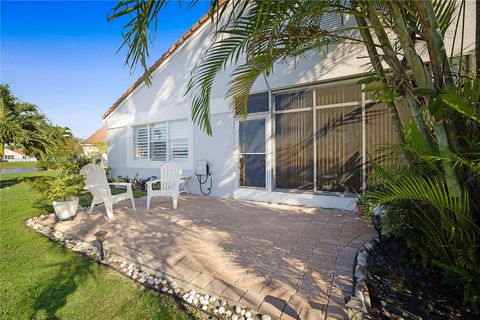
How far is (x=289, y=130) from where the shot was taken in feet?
17.5

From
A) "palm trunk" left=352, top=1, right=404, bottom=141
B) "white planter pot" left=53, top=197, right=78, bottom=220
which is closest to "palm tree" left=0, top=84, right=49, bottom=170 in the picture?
"white planter pot" left=53, top=197, right=78, bottom=220

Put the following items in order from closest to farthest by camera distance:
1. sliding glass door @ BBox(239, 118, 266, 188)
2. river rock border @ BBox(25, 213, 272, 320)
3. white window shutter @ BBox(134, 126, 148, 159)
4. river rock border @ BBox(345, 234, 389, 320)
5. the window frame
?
river rock border @ BBox(345, 234, 389, 320) → river rock border @ BBox(25, 213, 272, 320) → sliding glass door @ BBox(239, 118, 266, 188) → the window frame → white window shutter @ BBox(134, 126, 148, 159)

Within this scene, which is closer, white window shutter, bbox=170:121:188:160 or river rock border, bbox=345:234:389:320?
river rock border, bbox=345:234:389:320

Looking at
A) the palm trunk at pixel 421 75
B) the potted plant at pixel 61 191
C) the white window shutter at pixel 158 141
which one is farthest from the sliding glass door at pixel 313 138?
the potted plant at pixel 61 191

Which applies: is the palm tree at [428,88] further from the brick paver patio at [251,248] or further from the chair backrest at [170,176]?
the chair backrest at [170,176]

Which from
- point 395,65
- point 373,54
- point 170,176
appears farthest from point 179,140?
point 395,65

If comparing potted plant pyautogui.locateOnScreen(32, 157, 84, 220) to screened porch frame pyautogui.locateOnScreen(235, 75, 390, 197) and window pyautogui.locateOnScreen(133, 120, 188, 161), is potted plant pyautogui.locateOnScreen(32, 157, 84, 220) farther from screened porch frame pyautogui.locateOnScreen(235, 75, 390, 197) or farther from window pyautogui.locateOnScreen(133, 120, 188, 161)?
screened porch frame pyautogui.locateOnScreen(235, 75, 390, 197)

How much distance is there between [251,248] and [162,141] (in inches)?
247

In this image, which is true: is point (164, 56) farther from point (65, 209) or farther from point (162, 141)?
point (65, 209)

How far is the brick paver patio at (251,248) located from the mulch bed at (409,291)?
248 mm

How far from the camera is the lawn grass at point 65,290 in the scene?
1848mm

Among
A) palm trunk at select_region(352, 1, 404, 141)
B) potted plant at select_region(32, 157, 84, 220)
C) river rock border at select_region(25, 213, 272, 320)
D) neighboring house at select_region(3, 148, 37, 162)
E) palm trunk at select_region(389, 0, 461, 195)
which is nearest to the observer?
palm trunk at select_region(389, 0, 461, 195)

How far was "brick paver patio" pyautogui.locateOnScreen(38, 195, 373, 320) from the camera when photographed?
6.42 ft

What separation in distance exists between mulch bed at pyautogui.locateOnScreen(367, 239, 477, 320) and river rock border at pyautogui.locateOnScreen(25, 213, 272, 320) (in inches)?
40.0
